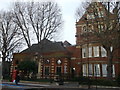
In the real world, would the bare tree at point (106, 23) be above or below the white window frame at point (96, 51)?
above

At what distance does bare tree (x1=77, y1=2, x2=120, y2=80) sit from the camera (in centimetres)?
2583

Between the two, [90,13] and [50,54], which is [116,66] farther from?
[50,54]

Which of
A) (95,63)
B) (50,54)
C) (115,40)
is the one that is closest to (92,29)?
(115,40)

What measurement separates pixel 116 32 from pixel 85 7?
6.05 metres

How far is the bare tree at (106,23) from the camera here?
25.8 meters

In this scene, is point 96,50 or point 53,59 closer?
point 96,50

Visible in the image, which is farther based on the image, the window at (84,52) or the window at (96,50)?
the window at (84,52)

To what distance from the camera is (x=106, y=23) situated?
26.3 m

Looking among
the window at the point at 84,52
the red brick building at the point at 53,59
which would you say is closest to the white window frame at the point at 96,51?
the window at the point at 84,52

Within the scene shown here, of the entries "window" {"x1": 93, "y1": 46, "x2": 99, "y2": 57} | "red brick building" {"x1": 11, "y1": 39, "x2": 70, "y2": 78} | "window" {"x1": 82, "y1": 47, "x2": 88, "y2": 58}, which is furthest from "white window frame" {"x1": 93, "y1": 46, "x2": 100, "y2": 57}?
"red brick building" {"x1": 11, "y1": 39, "x2": 70, "y2": 78}

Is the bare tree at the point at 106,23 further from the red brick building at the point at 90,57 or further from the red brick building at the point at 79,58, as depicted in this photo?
the red brick building at the point at 90,57

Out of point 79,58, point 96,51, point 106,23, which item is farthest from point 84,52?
point 106,23

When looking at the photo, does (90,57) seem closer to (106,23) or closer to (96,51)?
(96,51)

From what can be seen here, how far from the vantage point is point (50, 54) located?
42.6 meters
